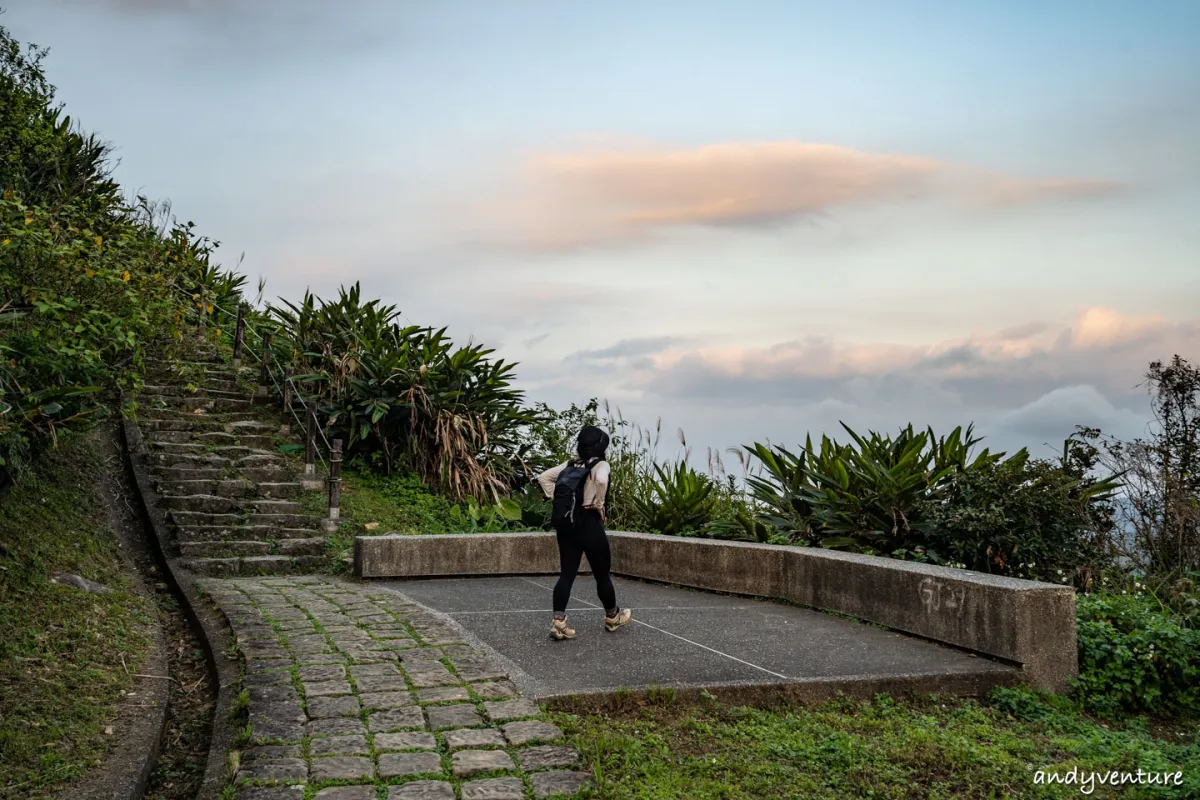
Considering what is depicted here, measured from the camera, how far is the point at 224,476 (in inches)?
472

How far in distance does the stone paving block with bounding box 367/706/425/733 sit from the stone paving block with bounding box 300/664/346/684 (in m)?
0.70

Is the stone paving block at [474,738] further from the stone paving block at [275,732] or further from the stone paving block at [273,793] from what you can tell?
the stone paving block at [275,732]

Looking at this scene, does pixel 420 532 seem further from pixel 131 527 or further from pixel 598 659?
pixel 598 659

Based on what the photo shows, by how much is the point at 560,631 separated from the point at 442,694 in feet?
5.38

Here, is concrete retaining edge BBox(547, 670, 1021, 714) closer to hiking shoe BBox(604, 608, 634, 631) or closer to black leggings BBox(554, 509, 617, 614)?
black leggings BBox(554, 509, 617, 614)

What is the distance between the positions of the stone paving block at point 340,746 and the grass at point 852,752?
3.15ft

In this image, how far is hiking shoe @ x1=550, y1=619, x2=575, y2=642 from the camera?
6695 millimetres

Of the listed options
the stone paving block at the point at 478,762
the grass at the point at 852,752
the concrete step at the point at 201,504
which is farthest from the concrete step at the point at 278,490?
the stone paving block at the point at 478,762

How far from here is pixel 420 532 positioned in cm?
A: 1161

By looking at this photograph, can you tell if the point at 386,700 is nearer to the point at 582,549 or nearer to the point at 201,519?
the point at 582,549

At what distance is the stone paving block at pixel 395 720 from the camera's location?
468 centimetres

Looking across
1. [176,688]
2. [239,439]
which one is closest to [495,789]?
[176,688]

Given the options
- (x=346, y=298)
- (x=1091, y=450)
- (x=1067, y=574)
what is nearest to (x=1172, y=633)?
(x=1067, y=574)

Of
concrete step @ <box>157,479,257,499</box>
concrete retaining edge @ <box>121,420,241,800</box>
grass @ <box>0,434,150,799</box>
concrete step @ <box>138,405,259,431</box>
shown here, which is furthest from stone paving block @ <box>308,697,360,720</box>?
concrete step @ <box>138,405,259,431</box>
